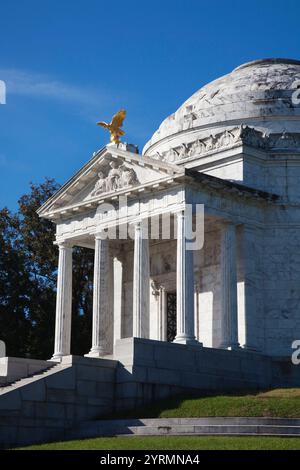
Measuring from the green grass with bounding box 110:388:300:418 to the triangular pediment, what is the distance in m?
10.5

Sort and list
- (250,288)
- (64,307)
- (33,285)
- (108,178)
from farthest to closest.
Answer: (33,285), (64,307), (108,178), (250,288)

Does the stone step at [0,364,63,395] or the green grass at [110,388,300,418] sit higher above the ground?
the stone step at [0,364,63,395]

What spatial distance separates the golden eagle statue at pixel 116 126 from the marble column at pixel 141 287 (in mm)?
4917

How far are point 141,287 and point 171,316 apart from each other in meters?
5.83

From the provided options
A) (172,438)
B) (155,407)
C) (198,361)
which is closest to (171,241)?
(198,361)

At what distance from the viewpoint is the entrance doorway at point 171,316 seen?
47.5 metres

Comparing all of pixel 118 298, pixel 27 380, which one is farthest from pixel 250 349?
pixel 27 380

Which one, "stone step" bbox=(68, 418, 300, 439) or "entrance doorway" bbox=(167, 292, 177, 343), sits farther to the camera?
"entrance doorway" bbox=(167, 292, 177, 343)

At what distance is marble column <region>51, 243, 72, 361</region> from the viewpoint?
46.1m

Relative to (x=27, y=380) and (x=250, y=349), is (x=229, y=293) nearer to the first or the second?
(x=250, y=349)

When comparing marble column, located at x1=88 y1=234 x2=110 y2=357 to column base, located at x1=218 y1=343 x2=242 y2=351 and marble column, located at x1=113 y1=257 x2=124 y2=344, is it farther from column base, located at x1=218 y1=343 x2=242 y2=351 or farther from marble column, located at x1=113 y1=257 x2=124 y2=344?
column base, located at x1=218 y1=343 x2=242 y2=351

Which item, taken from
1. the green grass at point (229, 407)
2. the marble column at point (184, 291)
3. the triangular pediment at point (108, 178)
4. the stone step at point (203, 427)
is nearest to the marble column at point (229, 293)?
the marble column at point (184, 291)

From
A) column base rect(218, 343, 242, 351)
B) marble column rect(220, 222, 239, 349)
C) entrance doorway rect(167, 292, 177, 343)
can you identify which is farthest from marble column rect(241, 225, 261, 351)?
entrance doorway rect(167, 292, 177, 343)

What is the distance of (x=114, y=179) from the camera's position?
44.8 m
